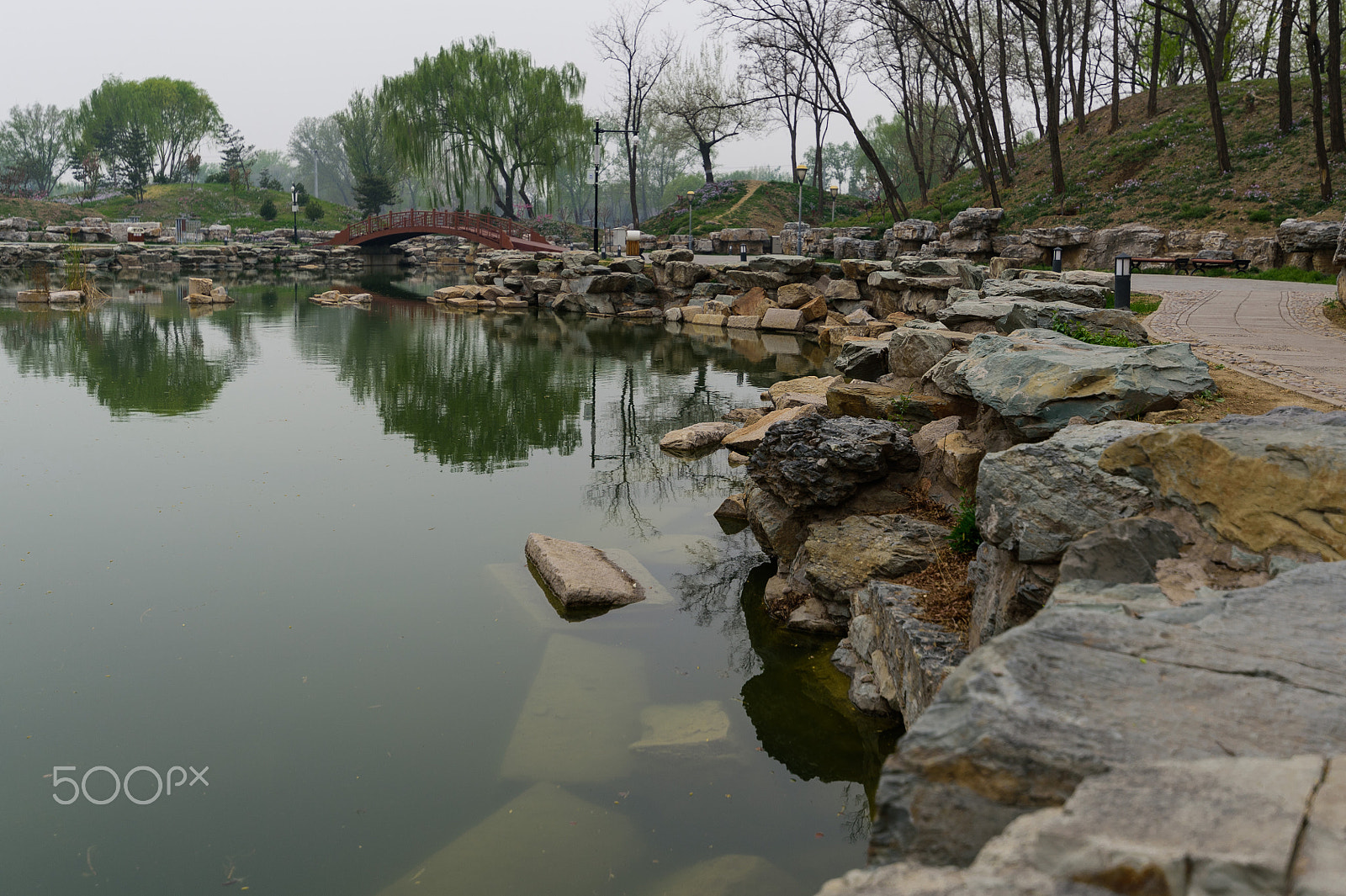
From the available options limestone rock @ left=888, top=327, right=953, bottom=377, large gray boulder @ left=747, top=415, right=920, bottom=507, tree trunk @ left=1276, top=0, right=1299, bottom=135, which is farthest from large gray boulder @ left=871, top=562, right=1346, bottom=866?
tree trunk @ left=1276, top=0, right=1299, bottom=135

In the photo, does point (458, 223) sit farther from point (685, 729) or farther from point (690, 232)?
point (685, 729)

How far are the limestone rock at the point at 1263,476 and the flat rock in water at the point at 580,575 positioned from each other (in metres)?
3.36

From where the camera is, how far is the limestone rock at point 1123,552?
10.6 feet

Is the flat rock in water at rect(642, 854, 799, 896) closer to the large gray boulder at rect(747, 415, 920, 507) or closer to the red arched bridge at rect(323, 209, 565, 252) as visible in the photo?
the large gray boulder at rect(747, 415, 920, 507)

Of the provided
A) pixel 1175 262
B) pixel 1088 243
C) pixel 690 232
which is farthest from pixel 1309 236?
pixel 690 232

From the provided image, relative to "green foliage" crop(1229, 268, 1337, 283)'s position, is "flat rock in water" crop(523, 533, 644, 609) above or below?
below

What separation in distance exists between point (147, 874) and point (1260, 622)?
151 inches

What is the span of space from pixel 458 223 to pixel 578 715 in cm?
3954

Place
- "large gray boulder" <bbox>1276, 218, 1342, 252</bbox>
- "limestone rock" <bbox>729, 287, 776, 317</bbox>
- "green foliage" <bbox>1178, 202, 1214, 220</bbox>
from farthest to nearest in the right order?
"limestone rock" <bbox>729, 287, 776, 317</bbox>
"green foliage" <bbox>1178, 202, 1214, 220</bbox>
"large gray boulder" <bbox>1276, 218, 1342, 252</bbox>

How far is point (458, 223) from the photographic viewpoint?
1644 inches

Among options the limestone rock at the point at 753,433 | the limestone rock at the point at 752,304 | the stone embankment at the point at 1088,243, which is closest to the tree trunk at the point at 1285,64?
the stone embankment at the point at 1088,243

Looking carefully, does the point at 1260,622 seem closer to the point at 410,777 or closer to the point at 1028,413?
the point at 1028,413

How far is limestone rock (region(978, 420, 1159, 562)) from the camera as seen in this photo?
12.4 feet

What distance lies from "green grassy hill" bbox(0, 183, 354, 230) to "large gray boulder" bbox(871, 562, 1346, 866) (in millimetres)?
64827
